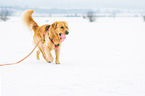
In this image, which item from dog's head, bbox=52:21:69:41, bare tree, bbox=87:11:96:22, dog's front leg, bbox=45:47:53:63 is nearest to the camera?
dog's head, bbox=52:21:69:41

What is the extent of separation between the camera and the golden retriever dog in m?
5.02

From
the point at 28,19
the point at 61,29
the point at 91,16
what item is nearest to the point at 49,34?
the point at 61,29

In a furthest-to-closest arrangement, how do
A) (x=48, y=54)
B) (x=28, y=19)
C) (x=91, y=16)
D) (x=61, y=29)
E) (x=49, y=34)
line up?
(x=91, y=16)
(x=28, y=19)
(x=48, y=54)
(x=49, y=34)
(x=61, y=29)

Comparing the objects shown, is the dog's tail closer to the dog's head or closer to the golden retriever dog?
the golden retriever dog

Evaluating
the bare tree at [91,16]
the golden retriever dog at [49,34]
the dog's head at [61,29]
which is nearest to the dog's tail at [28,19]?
the golden retriever dog at [49,34]

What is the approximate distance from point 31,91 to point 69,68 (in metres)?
1.90

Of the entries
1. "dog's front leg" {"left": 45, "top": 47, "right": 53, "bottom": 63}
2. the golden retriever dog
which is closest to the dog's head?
the golden retriever dog

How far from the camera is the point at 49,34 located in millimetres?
5297

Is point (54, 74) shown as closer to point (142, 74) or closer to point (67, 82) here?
point (67, 82)

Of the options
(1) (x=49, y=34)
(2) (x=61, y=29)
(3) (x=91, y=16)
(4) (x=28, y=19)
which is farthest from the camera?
(3) (x=91, y=16)

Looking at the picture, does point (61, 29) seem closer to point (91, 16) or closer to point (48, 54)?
point (48, 54)

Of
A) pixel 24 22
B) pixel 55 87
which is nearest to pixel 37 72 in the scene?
pixel 55 87

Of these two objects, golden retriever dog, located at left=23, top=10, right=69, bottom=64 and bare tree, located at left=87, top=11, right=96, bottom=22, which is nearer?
golden retriever dog, located at left=23, top=10, right=69, bottom=64

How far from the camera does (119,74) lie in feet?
15.3
